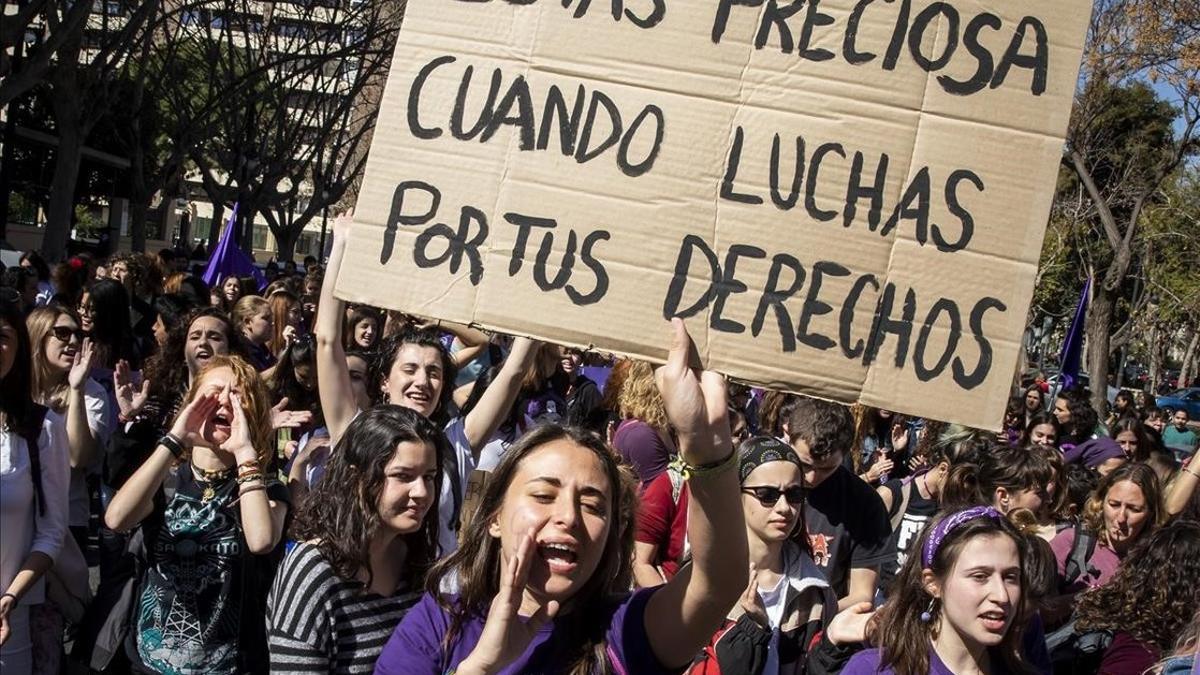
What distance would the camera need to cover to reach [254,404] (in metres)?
4.33

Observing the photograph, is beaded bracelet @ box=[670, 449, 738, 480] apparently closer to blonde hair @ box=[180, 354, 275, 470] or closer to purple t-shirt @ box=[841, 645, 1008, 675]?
purple t-shirt @ box=[841, 645, 1008, 675]

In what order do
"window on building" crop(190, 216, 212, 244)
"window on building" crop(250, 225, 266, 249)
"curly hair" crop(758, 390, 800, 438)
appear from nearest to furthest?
"curly hair" crop(758, 390, 800, 438)
"window on building" crop(190, 216, 212, 244)
"window on building" crop(250, 225, 266, 249)

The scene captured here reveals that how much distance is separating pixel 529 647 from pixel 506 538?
8.4 inches

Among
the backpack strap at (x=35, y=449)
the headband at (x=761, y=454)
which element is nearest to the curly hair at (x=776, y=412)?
the headband at (x=761, y=454)

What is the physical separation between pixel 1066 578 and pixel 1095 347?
A: 18.8 m

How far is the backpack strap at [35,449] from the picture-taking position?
14.2 feet

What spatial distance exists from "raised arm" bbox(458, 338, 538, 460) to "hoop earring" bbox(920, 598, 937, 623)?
1.48 meters

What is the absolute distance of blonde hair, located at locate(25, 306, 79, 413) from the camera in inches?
252

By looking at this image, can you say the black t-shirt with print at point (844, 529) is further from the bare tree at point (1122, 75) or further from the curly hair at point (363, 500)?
the bare tree at point (1122, 75)

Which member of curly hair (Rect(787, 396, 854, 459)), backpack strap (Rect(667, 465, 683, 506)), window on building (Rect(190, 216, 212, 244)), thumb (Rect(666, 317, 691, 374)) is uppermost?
window on building (Rect(190, 216, 212, 244))

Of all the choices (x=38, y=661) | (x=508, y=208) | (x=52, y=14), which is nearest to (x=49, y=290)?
(x=52, y=14)

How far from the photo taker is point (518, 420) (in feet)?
24.5

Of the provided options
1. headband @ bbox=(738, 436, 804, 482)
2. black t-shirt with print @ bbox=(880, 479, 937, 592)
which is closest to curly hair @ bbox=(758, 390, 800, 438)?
black t-shirt with print @ bbox=(880, 479, 937, 592)

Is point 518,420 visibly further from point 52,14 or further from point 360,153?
point 360,153
